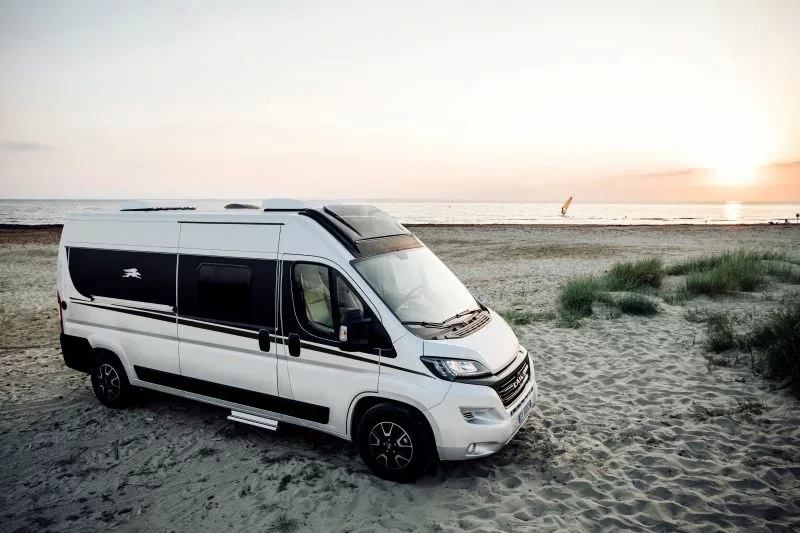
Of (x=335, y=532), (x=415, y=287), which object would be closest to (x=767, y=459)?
(x=415, y=287)

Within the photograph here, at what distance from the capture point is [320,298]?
5254 mm

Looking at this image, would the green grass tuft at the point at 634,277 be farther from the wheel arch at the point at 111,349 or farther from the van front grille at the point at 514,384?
the wheel arch at the point at 111,349

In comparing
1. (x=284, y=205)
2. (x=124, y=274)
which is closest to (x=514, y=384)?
(x=284, y=205)

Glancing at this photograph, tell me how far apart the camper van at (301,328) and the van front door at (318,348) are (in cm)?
1

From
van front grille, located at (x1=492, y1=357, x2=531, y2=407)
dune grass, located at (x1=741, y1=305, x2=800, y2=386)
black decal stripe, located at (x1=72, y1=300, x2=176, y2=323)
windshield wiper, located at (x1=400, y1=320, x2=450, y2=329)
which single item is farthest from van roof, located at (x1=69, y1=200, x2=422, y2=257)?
dune grass, located at (x1=741, y1=305, x2=800, y2=386)

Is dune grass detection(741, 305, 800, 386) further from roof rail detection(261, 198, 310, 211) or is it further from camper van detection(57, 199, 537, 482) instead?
roof rail detection(261, 198, 310, 211)

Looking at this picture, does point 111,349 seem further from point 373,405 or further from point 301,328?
point 373,405

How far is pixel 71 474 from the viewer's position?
17.1 feet

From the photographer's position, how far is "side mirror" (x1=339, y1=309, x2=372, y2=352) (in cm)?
468

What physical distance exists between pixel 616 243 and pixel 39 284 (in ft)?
97.1

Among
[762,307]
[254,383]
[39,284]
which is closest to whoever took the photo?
[254,383]

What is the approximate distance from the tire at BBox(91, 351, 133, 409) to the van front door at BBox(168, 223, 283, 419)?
106 cm

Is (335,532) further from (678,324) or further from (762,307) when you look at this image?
(762,307)

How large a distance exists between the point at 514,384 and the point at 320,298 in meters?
2.24
